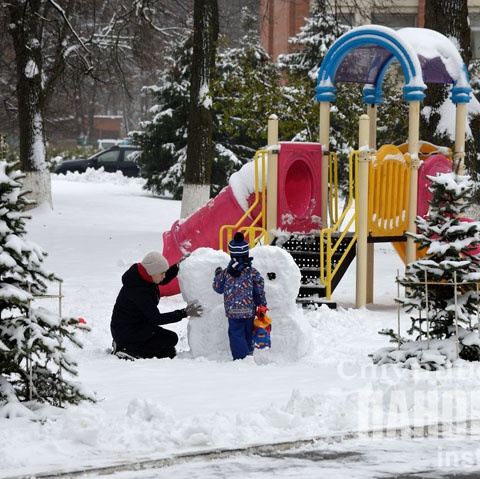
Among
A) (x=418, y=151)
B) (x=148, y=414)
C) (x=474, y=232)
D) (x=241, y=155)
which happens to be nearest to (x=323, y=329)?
(x=474, y=232)

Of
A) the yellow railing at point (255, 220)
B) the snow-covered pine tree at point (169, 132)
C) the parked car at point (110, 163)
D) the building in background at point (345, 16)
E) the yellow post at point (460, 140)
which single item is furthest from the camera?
the parked car at point (110, 163)

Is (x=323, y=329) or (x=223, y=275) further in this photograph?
(x=323, y=329)

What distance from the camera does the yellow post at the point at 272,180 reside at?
45.6ft

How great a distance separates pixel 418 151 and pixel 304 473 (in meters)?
9.33

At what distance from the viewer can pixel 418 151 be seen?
1470 centimetres

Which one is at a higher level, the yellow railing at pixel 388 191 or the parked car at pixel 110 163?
the parked car at pixel 110 163

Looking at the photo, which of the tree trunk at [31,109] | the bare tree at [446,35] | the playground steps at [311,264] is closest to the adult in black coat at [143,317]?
the playground steps at [311,264]

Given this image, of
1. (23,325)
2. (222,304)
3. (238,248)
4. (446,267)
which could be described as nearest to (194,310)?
(222,304)

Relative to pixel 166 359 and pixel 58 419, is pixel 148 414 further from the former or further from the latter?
pixel 166 359

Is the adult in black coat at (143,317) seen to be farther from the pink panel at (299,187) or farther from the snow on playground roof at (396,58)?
the snow on playground roof at (396,58)

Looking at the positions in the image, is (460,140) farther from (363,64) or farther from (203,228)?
(203,228)

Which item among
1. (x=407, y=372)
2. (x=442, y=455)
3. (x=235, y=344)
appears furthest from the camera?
(x=235, y=344)

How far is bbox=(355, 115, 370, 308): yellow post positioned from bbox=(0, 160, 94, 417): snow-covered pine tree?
691 centimetres

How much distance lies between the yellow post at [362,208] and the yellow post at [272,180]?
108cm
